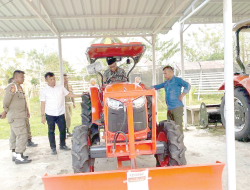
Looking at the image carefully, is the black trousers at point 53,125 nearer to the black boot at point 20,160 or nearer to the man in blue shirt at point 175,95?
the black boot at point 20,160

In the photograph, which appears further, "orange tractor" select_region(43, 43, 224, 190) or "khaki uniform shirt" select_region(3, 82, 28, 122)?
"khaki uniform shirt" select_region(3, 82, 28, 122)

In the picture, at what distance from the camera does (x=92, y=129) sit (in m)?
3.90

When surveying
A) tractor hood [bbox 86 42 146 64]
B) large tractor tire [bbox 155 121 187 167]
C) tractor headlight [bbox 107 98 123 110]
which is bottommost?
large tractor tire [bbox 155 121 187 167]

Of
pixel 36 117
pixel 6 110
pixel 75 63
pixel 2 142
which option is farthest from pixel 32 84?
pixel 6 110

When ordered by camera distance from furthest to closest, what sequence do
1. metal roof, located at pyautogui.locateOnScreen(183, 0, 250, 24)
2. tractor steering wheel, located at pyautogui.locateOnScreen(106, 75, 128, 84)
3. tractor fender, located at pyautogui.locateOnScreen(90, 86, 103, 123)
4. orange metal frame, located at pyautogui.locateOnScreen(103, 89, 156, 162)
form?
metal roof, located at pyautogui.locateOnScreen(183, 0, 250, 24) < tractor steering wheel, located at pyautogui.locateOnScreen(106, 75, 128, 84) < tractor fender, located at pyautogui.locateOnScreen(90, 86, 103, 123) < orange metal frame, located at pyautogui.locateOnScreen(103, 89, 156, 162)

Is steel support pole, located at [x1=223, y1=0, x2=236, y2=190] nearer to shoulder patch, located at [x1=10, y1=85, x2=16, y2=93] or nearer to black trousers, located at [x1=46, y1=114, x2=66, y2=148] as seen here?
black trousers, located at [x1=46, y1=114, x2=66, y2=148]

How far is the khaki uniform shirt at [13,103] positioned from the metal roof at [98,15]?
146cm

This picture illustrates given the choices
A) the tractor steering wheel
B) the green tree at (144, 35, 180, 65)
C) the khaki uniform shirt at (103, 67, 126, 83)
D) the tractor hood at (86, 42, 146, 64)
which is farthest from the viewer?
the green tree at (144, 35, 180, 65)

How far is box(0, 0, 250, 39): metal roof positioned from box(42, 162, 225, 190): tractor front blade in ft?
9.57

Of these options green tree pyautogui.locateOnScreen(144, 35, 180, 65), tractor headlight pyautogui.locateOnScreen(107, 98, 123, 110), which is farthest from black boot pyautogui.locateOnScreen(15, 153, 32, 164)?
green tree pyautogui.locateOnScreen(144, 35, 180, 65)

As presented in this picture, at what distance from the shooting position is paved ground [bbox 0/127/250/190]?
3.46 metres

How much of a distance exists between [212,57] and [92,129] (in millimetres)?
21787

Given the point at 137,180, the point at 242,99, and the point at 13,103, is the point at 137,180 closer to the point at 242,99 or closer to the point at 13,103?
the point at 13,103

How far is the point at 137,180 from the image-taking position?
2387 mm
